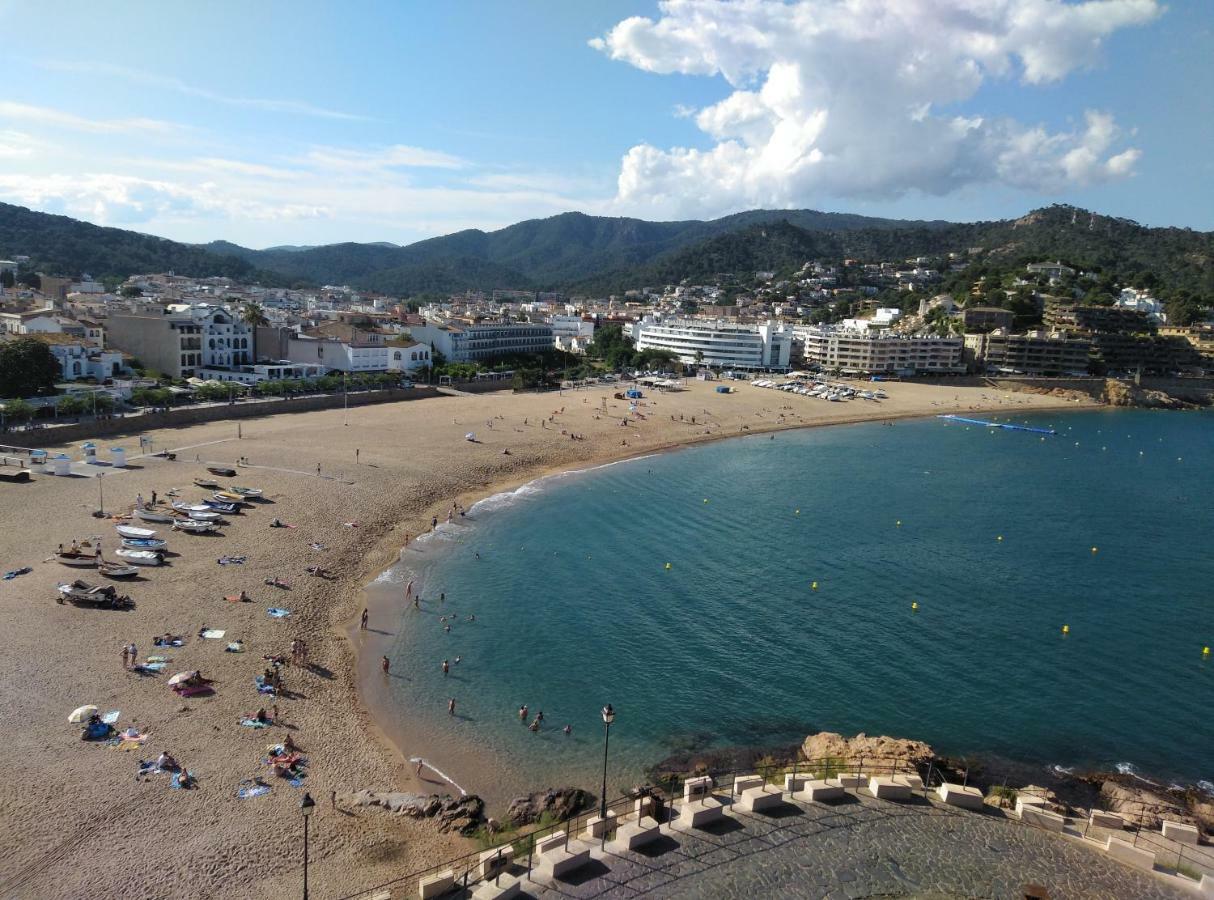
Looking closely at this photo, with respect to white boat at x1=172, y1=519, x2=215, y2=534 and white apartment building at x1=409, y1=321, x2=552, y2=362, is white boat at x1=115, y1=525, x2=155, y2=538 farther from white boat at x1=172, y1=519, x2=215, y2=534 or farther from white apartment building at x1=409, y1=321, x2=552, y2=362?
white apartment building at x1=409, y1=321, x2=552, y2=362

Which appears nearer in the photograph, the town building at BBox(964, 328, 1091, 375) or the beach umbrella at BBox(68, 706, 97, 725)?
the beach umbrella at BBox(68, 706, 97, 725)

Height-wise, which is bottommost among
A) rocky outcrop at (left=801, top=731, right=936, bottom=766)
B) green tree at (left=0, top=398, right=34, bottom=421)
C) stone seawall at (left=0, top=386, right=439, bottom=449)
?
rocky outcrop at (left=801, top=731, right=936, bottom=766)

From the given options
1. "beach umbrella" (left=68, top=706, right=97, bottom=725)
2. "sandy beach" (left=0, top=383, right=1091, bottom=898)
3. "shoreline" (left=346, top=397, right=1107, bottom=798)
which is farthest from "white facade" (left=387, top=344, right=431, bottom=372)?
"beach umbrella" (left=68, top=706, right=97, bottom=725)

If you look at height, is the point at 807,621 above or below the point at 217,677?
below

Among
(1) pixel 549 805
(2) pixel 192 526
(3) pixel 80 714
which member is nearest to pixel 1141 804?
(1) pixel 549 805

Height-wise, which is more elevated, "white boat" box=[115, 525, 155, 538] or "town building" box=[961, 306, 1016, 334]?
"town building" box=[961, 306, 1016, 334]

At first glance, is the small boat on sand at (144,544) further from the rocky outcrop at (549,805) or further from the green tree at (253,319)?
the green tree at (253,319)

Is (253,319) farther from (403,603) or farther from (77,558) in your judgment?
(403,603)

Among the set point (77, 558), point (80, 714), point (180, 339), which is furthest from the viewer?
point (180, 339)
